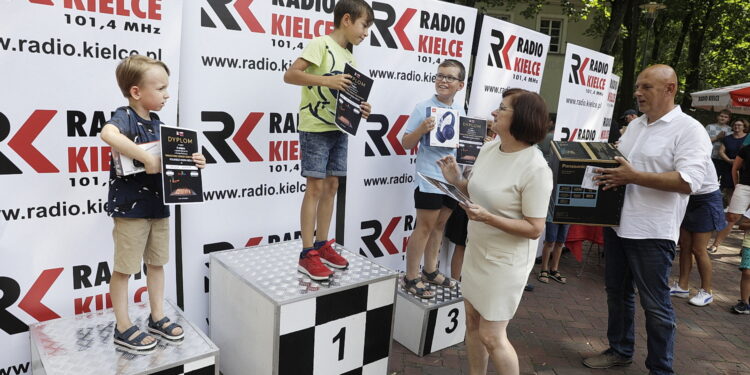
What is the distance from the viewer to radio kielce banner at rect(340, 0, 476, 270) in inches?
151

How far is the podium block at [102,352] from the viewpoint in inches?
85.8

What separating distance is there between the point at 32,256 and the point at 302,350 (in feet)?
4.97

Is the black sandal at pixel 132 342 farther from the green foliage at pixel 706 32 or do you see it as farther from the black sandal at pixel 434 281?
the green foliage at pixel 706 32

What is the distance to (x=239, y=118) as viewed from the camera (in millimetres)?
3145

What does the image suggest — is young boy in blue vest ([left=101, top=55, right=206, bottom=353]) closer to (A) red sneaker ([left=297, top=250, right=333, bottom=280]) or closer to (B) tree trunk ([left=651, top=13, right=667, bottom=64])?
(A) red sneaker ([left=297, top=250, right=333, bottom=280])

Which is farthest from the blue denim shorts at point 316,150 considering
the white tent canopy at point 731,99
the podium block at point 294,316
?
the white tent canopy at point 731,99

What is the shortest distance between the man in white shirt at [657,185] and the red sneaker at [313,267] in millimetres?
1793

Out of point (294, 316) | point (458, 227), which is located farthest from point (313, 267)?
point (458, 227)

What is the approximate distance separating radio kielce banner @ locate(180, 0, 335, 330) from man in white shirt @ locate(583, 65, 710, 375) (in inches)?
84.0

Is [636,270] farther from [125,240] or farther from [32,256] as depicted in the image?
[32,256]

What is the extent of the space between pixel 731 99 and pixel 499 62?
6917 millimetres

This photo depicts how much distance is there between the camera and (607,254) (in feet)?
11.2

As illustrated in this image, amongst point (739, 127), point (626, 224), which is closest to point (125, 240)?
point (626, 224)

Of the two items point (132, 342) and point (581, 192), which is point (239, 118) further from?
point (581, 192)
